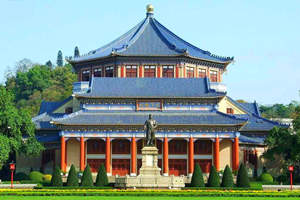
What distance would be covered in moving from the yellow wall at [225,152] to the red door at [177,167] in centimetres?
419

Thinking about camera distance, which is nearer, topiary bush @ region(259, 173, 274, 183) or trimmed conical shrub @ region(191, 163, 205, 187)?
trimmed conical shrub @ region(191, 163, 205, 187)

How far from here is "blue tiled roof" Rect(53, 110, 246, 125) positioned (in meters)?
69.9

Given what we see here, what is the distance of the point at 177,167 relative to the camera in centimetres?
7144

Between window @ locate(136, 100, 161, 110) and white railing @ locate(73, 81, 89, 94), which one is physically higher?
white railing @ locate(73, 81, 89, 94)

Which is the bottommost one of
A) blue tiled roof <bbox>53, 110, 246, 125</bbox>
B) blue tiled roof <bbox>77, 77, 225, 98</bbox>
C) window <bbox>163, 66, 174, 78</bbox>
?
blue tiled roof <bbox>53, 110, 246, 125</bbox>

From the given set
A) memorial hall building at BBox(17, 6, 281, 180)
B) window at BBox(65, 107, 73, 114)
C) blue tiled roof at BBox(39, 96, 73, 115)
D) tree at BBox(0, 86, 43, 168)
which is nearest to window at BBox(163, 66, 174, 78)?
memorial hall building at BBox(17, 6, 281, 180)

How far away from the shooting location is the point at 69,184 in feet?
186

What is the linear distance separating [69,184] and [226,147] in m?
22.0

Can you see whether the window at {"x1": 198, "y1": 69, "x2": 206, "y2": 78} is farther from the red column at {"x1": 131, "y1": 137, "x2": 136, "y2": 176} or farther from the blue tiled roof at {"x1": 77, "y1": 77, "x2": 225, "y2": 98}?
the red column at {"x1": 131, "y1": 137, "x2": 136, "y2": 176}

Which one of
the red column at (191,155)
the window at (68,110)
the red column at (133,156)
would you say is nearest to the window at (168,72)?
the window at (68,110)

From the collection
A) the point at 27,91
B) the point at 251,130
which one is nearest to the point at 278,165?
the point at 251,130

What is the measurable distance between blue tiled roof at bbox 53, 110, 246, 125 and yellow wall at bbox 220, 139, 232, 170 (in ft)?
10.1

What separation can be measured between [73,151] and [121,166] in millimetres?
5610

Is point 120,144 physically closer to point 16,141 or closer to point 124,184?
point 16,141
